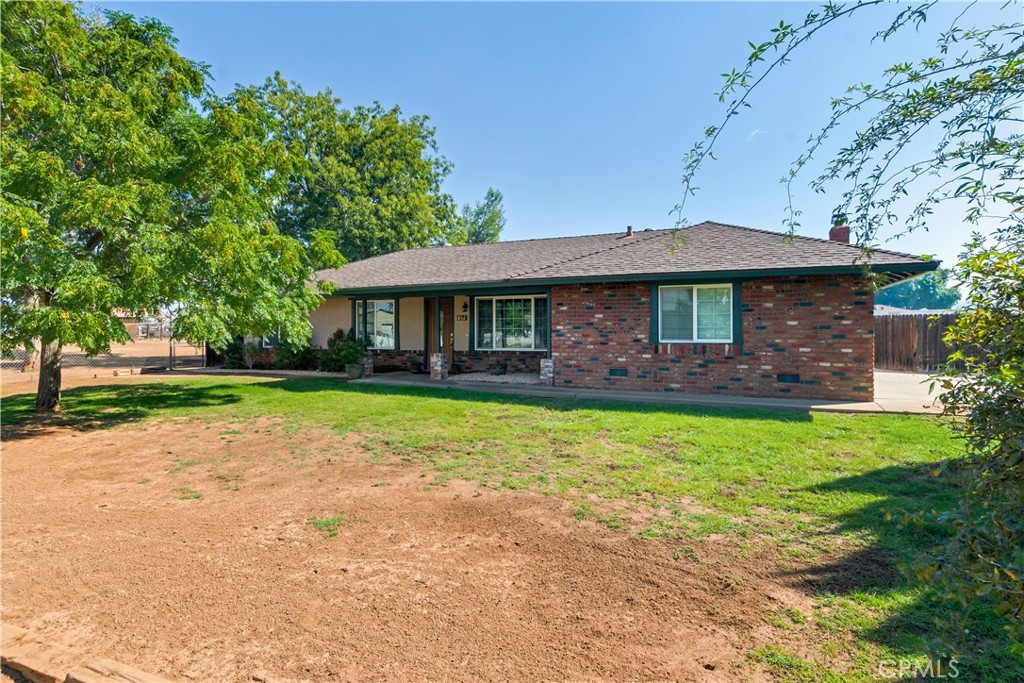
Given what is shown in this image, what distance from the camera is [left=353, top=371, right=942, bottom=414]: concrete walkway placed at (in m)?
9.45

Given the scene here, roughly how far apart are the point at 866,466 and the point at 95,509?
8578 mm

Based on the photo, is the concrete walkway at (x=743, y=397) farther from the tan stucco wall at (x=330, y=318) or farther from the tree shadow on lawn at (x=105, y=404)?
the tan stucco wall at (x=330, y=318)

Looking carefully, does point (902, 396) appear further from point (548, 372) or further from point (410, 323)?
point (410, 323)

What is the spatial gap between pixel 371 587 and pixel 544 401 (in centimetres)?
752

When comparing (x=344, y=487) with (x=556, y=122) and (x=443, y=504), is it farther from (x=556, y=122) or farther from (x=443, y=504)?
(x=556, y=122)

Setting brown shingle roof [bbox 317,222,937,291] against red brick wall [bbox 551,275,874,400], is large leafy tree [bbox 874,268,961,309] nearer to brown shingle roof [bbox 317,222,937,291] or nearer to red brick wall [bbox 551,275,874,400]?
brown shingle roof [bbox 317,222,937,291]

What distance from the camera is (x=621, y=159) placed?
556 inches

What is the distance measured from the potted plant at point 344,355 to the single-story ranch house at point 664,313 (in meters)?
1.08

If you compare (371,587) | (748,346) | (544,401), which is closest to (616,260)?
(748,346)

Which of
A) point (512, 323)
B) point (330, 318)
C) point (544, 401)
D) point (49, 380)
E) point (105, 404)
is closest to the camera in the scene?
point (49, 380)

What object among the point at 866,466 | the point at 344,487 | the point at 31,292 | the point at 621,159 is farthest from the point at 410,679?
the point at 621,159

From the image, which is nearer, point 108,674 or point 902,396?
point 108,674

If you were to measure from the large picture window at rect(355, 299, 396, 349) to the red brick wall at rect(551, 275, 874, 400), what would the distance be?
6.54 m

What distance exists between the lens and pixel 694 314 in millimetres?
11602
